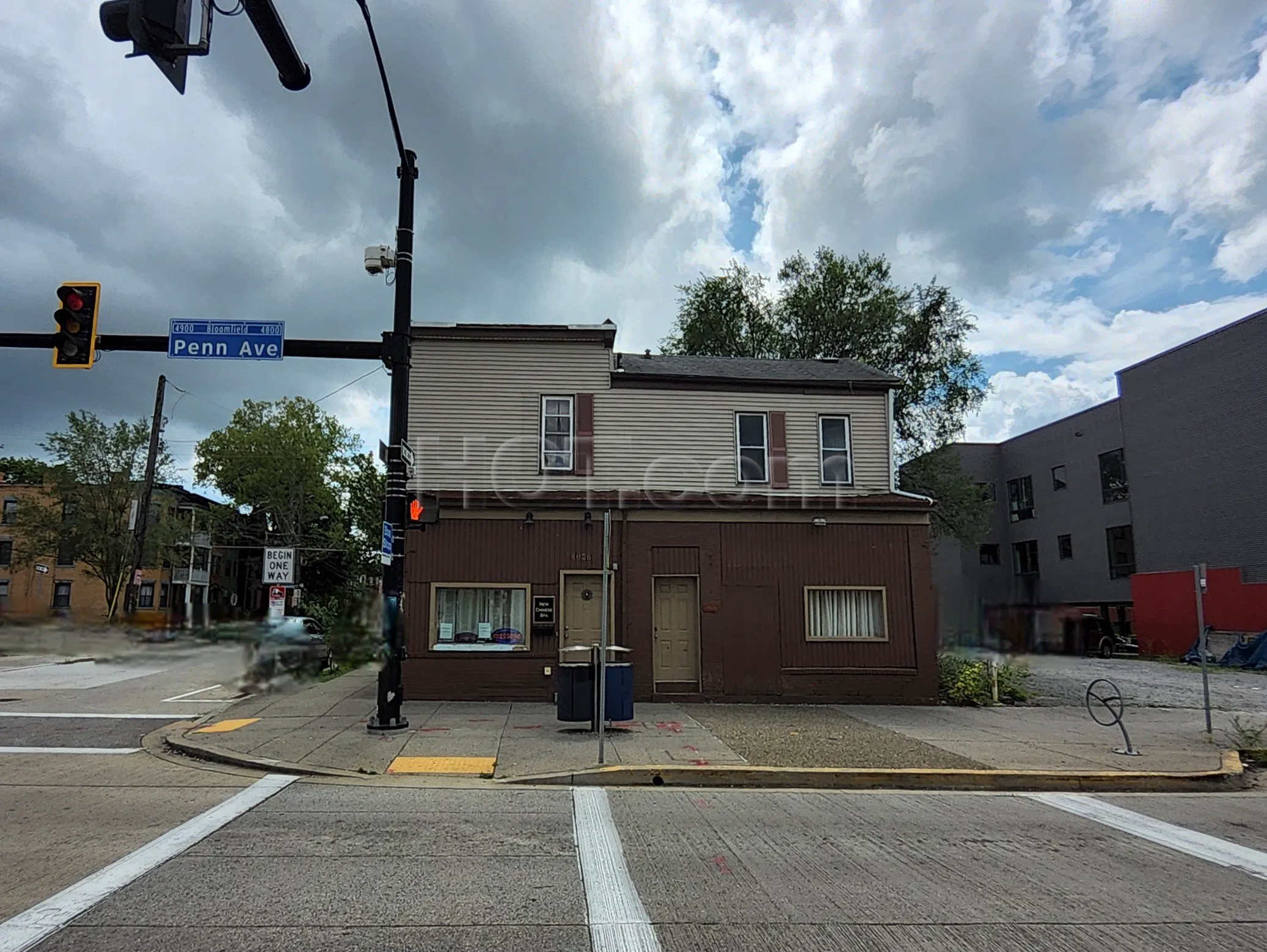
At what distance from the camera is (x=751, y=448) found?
16672 mm

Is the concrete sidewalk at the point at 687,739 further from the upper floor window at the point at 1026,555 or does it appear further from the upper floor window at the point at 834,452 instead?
the upper floor window at the point at 1026,555

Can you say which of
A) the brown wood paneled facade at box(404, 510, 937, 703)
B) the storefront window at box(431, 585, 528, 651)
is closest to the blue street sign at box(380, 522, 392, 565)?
the brown wood paneled facade at box(404, 510, 937, 703)

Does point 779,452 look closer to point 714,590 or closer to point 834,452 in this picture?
point 834,452

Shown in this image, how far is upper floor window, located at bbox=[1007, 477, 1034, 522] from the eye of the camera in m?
44.3

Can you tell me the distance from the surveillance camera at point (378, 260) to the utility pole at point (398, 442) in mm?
189

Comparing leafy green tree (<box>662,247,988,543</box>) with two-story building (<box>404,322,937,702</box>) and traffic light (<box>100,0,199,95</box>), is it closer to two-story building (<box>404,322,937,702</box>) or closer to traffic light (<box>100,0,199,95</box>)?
two-story building (<box>404,322,937,702</box>)

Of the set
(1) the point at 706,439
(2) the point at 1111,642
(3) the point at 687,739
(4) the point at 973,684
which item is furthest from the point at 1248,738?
(2) the point at 1111,642

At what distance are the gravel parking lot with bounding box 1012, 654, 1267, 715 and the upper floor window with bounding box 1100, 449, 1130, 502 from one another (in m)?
14.4

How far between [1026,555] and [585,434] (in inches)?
1436

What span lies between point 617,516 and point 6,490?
35.3m

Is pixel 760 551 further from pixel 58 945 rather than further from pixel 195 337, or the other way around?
pixel 58 945

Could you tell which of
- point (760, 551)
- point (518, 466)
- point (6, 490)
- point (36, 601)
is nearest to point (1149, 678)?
point (760, 551)

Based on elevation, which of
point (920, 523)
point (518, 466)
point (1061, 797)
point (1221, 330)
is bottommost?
point (1061, 797)

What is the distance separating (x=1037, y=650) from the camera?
10547 millimetres
